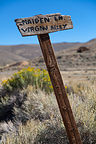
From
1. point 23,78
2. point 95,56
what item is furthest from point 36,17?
point 95,56

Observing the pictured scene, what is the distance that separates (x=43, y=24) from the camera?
2658 millimetres

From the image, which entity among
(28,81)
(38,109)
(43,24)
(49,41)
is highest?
(43,24)

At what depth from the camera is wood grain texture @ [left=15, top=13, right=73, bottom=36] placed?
2.60 metres

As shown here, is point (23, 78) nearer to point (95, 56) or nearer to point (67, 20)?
point (67, 20)

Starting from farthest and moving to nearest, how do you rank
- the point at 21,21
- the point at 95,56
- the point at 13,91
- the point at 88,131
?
the point at 95,56 → the point at 13,91 → the point at 88,131 → the point at 21,21

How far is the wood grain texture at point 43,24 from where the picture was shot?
2.60 meters

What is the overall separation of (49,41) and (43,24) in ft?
0.91

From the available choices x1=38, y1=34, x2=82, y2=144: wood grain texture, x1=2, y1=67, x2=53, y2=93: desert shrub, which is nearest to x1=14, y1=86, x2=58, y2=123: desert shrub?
x1=2, y1=67, x2=53, y2=93: desert shrub

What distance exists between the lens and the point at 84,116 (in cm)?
340

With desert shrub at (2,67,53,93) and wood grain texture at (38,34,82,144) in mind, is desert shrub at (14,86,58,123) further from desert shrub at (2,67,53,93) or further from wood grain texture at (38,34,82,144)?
wood grain texture at (38,34,82,144)

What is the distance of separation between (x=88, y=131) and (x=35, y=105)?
211 cm

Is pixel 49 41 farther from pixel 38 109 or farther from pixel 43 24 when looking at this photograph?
pixel 38 109

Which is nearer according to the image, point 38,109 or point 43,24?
point 43,24

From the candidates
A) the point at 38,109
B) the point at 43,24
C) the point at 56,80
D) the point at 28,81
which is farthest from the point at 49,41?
the point at 28,81
